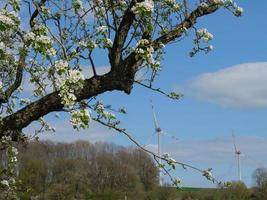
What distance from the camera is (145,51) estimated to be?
27.7 ft

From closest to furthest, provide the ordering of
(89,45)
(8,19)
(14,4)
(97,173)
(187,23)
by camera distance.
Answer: (8,19)
(14,4)
(89,45)
(187,23)
(97,173)

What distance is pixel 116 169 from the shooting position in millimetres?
140500

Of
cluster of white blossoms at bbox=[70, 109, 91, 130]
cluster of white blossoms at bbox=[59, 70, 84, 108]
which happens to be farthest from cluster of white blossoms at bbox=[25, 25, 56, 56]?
cluster of white blossoms at bbox=[70, 109, 91, 130]

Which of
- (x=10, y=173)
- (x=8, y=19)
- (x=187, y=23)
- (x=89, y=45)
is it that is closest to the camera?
(x=8, y=19)

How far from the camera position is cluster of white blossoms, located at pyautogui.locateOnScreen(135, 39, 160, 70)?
8375 millimetres

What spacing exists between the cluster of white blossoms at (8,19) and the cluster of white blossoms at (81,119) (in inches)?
54.2

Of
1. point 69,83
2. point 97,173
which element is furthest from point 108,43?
point 97,173

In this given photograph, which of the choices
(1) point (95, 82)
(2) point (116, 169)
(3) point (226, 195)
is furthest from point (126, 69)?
(2) point (116, 169)

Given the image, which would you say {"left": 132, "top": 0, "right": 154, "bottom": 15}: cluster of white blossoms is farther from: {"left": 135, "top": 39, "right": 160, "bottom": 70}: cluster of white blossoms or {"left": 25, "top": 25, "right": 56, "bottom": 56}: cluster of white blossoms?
{"left": 25, "top": 25, "right": 56, "bottom": 56}: cluster of white blossoms

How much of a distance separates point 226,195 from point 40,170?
37.6 metres

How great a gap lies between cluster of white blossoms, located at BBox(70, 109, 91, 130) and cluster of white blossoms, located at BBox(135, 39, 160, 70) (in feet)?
5.51

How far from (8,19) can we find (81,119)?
5.14 feet

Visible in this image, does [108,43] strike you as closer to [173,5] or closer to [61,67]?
[173,5]

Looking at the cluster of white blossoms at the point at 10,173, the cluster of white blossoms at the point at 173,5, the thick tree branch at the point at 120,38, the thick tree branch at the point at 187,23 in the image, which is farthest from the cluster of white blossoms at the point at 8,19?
the cluster of white blossoms at the point at 10,173
